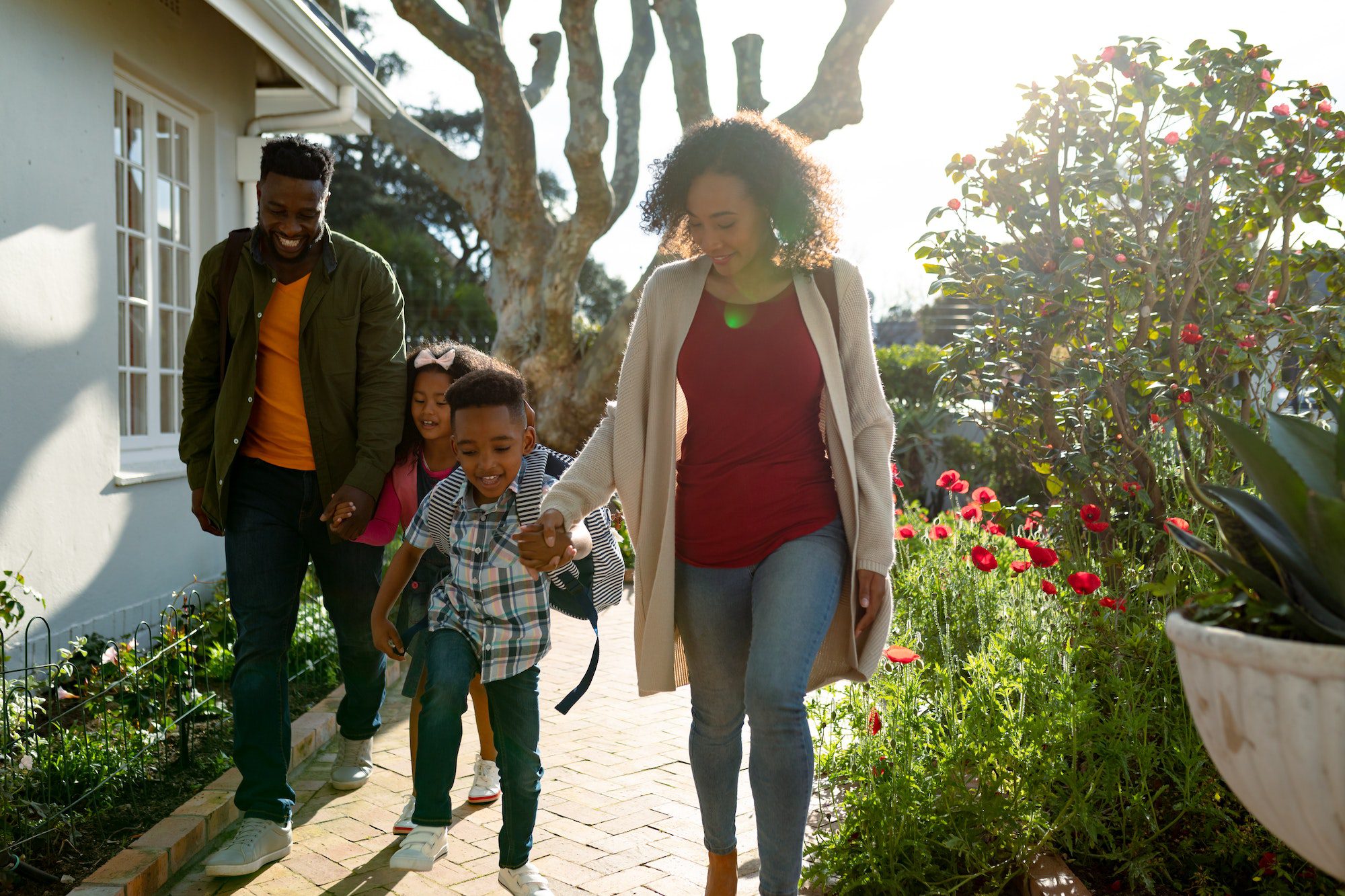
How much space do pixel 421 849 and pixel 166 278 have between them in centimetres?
551

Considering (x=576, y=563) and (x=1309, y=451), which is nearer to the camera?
(x=1309, y=451)

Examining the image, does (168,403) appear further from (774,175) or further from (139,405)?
(774,175)

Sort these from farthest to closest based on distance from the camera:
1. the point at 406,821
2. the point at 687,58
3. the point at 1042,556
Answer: the point at 687,58
the point at 406,821
the point at 1042,556

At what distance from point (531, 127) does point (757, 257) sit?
29.5 feet

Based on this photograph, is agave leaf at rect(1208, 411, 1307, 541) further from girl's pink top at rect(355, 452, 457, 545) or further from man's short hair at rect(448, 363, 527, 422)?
girl's pink top at rect(355, 452, 457, 545)

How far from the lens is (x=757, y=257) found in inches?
125

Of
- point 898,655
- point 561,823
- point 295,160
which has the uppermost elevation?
point 295,160

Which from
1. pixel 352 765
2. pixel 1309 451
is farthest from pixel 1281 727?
pixel 352 765

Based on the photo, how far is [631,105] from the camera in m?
13.3

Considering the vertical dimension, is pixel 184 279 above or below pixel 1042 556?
above

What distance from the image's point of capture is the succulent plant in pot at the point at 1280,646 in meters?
1.30

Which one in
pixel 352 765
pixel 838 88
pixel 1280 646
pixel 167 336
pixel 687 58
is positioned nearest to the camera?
pixel 1280 646

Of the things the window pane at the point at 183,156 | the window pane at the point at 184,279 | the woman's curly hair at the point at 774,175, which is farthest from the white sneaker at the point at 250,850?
the window pane at the point at 183,156

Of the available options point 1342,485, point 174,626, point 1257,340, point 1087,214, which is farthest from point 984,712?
point 174,626
